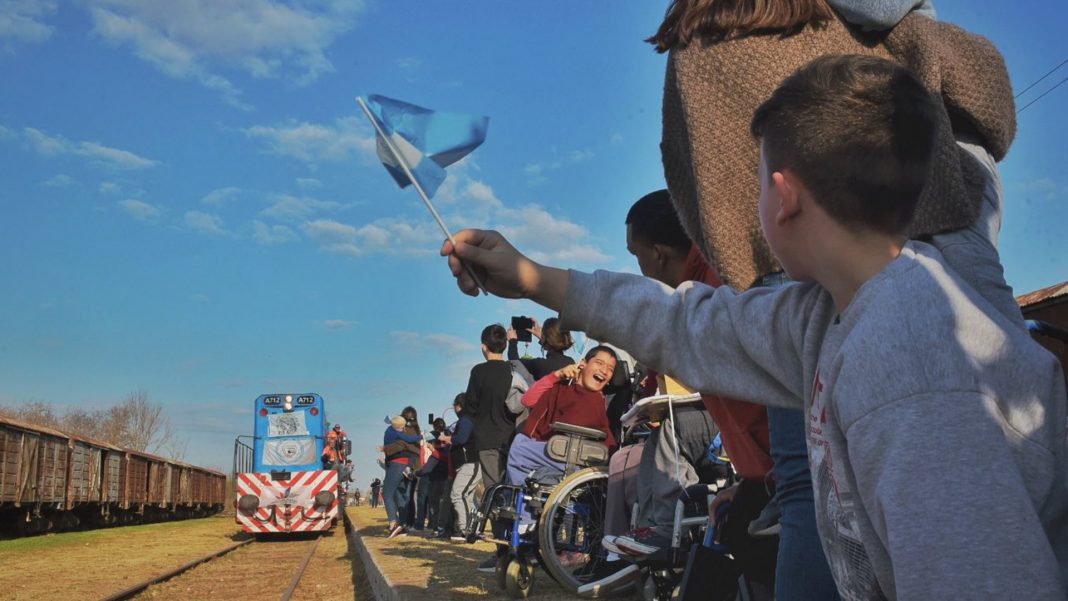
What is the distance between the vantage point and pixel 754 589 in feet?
6.95

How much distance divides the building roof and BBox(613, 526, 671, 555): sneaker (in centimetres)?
874

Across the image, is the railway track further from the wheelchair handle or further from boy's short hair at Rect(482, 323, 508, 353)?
the wheelchair handle

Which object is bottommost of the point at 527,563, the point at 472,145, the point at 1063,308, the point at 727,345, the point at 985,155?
the point at 527,563

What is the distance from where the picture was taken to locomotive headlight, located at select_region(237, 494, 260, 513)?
19422 mm

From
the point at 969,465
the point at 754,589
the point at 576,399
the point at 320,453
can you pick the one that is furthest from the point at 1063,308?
the point at 320,453

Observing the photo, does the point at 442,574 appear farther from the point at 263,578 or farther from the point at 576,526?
the point at 263,578

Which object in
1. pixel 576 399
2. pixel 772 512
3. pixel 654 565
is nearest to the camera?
pixel 772 512

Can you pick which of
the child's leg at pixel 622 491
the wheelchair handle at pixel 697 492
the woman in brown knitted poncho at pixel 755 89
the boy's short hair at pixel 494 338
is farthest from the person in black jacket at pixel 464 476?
the woman in brown knitted poncho at pixel 755 89

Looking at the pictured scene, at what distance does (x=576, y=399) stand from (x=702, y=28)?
4.07 metres

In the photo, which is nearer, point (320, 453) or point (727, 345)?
point (727, 345)

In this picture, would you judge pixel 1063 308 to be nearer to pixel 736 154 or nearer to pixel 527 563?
pixel 527 563

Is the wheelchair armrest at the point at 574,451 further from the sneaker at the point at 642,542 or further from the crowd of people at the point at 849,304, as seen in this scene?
the crowd of people at the point at 849,304

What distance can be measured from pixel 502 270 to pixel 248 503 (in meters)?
19.4

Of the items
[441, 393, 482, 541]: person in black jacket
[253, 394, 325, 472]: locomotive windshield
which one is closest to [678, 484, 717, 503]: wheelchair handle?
[441, 393, 482, 541]: person in black jacket
